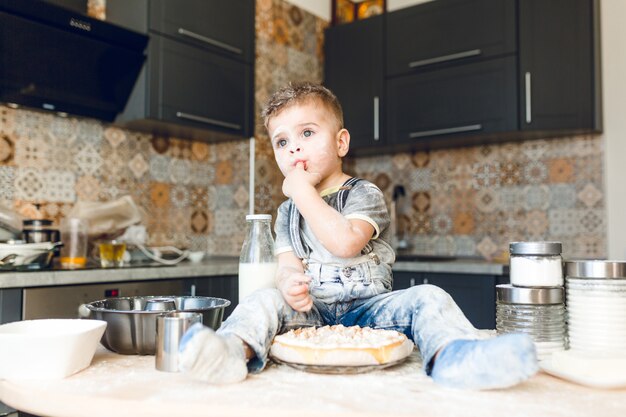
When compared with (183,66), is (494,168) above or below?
below

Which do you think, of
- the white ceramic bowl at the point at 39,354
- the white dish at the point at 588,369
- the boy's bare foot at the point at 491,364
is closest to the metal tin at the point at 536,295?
the white dish at the point at 588,369

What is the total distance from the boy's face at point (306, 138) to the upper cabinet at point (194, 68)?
5.41ft

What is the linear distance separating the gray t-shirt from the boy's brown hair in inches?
6.6

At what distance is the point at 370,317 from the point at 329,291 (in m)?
0.10

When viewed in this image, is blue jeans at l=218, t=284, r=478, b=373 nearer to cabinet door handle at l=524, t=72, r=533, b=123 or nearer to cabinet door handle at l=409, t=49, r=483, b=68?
Answer: cabinet door handle at l=524, t=72, r=533, b=123

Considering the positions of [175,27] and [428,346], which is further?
[175,27]

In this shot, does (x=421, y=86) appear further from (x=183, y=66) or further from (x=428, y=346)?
(x=428, y=346)

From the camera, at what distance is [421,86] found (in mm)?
3295

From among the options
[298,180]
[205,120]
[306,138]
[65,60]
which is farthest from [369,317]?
[205,120]

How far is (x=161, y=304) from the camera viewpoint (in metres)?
1.08

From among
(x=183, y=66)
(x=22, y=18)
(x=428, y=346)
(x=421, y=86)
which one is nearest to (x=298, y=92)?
(x=428, y=346)

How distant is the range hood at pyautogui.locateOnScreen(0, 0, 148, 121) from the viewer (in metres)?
2.29

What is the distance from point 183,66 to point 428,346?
233cm

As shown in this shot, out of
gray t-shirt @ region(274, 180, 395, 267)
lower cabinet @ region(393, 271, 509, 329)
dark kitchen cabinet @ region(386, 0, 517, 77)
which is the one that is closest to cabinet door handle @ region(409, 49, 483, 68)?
dark kitchen cabinet @ region(386, 0, 517, 77)
